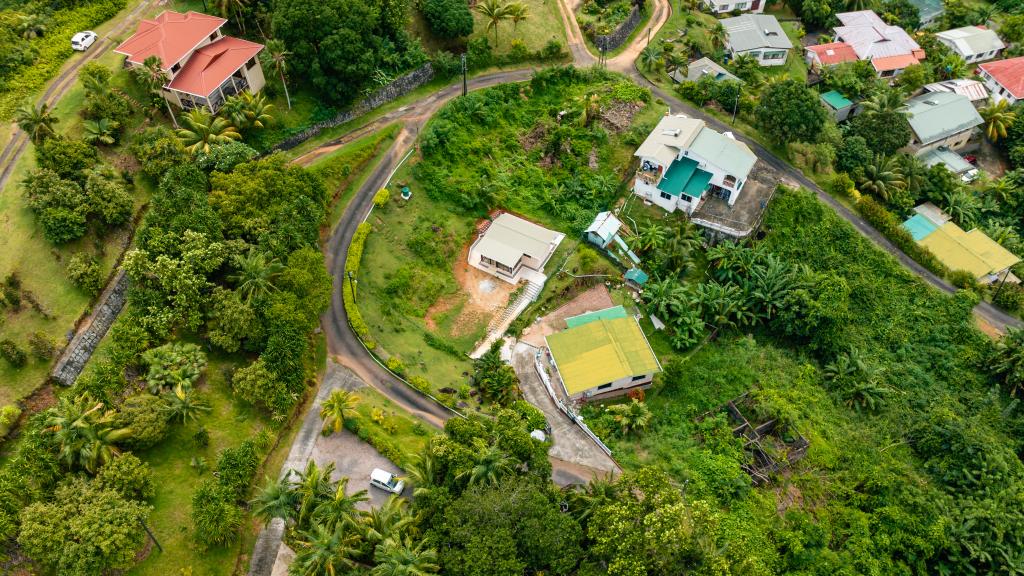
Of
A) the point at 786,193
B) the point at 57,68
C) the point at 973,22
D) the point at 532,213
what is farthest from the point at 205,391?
the point at 973,22

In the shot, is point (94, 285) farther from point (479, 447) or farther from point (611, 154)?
point (611, 154)

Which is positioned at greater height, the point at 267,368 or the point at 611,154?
the point at 267,368

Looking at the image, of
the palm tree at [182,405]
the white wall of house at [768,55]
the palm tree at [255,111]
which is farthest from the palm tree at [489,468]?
the white wall of house at [768,55]

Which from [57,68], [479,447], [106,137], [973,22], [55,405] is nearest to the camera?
[479,447]

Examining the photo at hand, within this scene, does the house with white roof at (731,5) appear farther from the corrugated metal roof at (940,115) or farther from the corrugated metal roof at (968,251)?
the corrugated metal roof at (968,251)

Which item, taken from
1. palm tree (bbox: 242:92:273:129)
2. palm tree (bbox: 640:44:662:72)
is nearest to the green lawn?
palm tree (bbox: 640:44:662:72)

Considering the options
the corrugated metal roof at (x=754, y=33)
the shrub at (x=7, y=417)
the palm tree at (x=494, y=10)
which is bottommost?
the corrugated metal roof at (x=754, y=33)

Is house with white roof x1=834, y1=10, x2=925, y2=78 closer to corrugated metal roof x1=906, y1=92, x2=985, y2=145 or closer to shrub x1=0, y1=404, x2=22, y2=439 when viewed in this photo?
corrugated metal roof x1=906, y1=92, x2=985, y2=145
